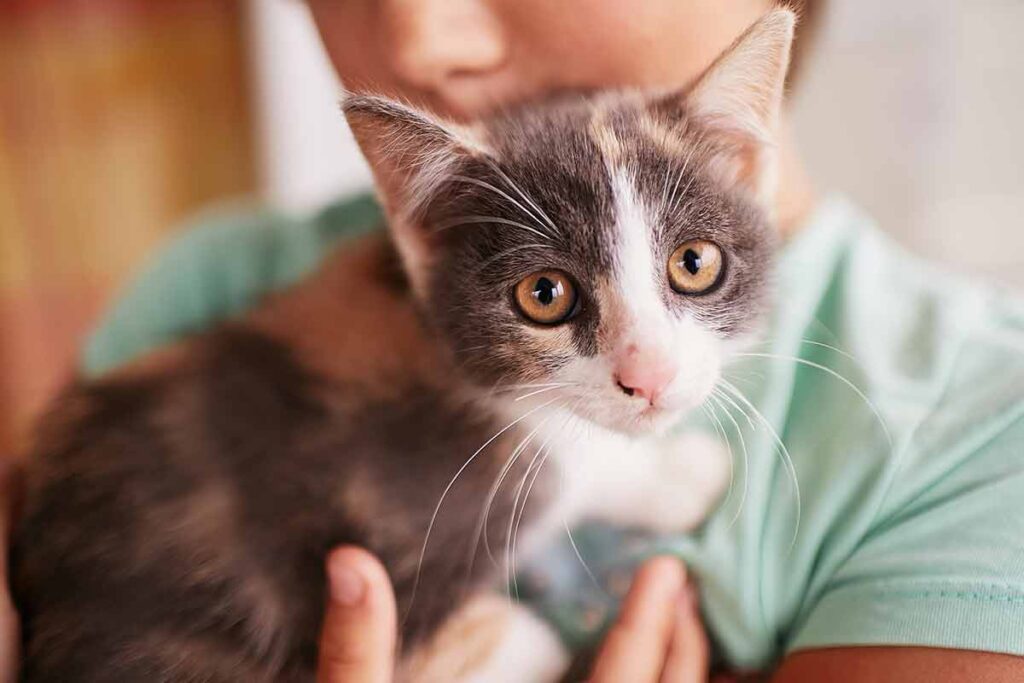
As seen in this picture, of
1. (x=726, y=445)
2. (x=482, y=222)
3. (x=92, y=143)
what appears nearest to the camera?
(x=482, y=222)

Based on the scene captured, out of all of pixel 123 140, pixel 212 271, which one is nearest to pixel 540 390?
pixel 212 271

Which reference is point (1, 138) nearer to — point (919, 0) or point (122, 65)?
point (122, 65)

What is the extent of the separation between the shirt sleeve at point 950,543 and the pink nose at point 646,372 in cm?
26

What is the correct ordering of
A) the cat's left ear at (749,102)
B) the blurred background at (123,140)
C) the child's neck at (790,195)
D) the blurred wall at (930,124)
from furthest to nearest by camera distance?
the blurred background at (123,140), the blurred wall at (930,124), the child's neck at (790,195), the cat's left ear at (749,102)

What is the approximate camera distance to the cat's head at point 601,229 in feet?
2.19

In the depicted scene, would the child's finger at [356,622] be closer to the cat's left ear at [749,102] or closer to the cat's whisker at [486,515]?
the cat's whisker at [486,515]

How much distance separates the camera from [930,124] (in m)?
1.83

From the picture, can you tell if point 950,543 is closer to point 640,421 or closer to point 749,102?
point 640,421

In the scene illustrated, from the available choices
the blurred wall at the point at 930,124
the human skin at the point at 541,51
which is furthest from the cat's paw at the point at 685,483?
the blurred wall at the point at 930,124

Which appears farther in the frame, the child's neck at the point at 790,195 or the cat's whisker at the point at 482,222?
the child's neck at the point at 790,195

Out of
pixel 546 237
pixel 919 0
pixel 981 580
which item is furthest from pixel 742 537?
pixel 919 0

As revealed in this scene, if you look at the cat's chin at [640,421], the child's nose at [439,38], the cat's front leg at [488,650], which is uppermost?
the child's nose at [439,38]

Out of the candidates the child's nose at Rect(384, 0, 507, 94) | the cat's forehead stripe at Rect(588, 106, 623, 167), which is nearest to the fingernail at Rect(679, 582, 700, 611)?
the cat's forehead stripe at Rect(588, 106, 623, 167)

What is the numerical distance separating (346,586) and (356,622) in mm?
33
